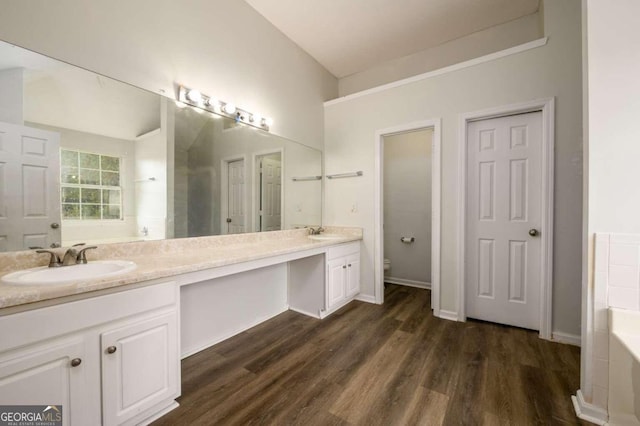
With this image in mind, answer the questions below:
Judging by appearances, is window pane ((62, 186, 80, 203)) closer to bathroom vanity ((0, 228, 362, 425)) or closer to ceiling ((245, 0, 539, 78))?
bathroom vanity ((0, 228, 362, 425))

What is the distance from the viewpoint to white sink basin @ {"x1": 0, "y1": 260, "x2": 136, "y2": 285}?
40.9 inches

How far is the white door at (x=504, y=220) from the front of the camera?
2.26 m

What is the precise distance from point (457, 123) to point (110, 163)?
112 inches

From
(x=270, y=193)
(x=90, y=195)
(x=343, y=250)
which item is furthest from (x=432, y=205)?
(x=90, y=195)

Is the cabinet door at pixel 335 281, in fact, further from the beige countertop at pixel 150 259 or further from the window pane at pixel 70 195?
the window pane at pixel 70 195

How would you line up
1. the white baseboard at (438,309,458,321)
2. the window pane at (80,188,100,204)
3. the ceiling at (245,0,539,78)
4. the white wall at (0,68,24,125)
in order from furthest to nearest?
the white baseboard at (438,309,458,321) → the ceiling at (245,0,539,78) → the window pane at (80,188,100,204) → the white wall at (0,68,24,125)

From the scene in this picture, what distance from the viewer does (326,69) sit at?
343 cm

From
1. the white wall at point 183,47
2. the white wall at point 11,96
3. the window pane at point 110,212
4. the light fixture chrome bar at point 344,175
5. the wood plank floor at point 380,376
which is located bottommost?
the wood plank floor at point 380,376

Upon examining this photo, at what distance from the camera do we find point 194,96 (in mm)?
1891

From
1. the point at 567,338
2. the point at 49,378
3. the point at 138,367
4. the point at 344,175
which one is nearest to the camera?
the point at 49,378

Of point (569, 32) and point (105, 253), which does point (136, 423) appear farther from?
Answer: point (569, 32)

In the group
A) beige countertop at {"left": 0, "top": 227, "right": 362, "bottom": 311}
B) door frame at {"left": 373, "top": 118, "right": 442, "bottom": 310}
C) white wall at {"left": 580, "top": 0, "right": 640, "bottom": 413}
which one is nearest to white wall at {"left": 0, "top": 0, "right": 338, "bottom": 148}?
door frame at {"left": 373, "top": 118, "right": 442, "bottom": 310}

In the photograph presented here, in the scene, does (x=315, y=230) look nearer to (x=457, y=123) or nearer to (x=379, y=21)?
(x=457, y=123)

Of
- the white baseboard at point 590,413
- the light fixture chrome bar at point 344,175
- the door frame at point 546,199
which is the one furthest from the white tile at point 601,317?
the light fixture chrome bar at point 344,175
